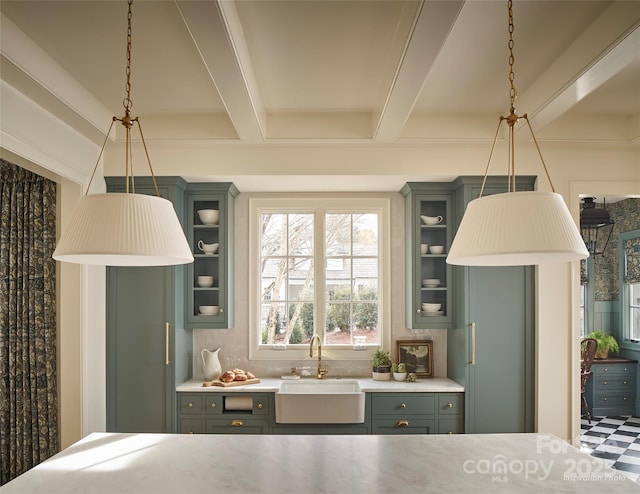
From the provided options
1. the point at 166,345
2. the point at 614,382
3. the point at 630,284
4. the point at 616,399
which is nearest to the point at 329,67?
the point at 166,345

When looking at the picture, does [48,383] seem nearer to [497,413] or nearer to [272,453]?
[272,453]

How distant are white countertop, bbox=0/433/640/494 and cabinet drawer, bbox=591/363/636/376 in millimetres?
3946

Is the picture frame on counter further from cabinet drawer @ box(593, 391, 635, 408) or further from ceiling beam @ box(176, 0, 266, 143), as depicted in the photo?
cabinet drawer @ box(593, 391, 635, 408)

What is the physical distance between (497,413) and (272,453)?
7.22 ft

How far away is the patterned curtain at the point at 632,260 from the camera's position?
221 inches

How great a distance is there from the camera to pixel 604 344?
18.6ft

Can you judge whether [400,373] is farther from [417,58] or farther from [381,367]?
[417,58]

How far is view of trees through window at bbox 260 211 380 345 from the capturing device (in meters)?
4.31

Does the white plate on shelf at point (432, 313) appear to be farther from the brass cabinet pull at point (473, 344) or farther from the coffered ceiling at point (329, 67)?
the coffered ceiling at point (329, 67)

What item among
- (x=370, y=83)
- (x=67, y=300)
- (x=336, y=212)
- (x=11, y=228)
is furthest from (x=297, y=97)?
(x=11, y=228)

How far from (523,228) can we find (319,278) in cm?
291

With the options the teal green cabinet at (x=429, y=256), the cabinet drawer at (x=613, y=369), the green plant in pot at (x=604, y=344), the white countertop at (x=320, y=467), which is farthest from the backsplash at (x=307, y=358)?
the green plant in pot at (x=604, y=344)

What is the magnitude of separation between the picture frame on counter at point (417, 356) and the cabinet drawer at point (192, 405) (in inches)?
63.5

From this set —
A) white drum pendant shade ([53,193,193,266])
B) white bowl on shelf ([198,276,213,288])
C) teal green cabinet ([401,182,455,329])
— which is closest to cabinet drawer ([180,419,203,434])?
white bowl on shelf ([198,276,213,288])
